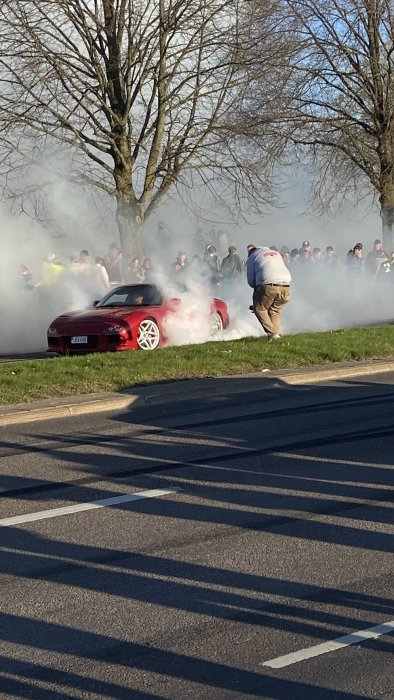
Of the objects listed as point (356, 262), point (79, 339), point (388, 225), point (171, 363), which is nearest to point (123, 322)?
point (79, 339)

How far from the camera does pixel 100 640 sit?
523 cm

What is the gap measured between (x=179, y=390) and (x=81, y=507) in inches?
228

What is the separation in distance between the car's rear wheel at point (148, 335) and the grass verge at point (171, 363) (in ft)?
4.07

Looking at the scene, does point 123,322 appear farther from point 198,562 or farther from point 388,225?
point 388,225

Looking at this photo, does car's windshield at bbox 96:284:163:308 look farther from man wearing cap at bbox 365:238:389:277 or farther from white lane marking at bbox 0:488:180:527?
man wearing cap at bbox 365:238:389:277

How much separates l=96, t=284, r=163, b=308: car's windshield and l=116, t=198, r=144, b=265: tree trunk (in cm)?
569

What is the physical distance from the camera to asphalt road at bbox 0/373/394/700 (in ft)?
16.0

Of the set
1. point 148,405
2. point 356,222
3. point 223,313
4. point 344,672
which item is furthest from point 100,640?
point 356,222

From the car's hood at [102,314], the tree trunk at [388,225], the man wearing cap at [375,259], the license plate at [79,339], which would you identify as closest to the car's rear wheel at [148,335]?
the car's hood at [102,314]

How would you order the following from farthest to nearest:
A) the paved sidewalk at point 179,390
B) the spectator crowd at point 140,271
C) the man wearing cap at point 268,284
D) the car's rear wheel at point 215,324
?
the spectator crowd at point 140,271 → the car's rear wheel at point 215,324 → the man wearing cap at point 268,284 → the paved sidewalk at point 179,390

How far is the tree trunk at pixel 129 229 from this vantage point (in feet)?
82.3

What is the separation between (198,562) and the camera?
21.2 ft

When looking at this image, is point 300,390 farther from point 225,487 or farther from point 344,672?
point 344,672

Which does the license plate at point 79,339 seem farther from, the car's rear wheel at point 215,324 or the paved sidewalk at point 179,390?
the paved sidewalk at point 179,390
